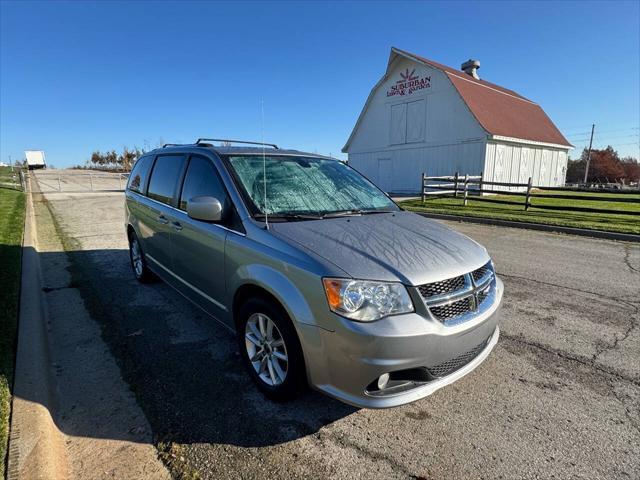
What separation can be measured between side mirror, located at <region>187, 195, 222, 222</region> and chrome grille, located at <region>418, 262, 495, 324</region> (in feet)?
5.36

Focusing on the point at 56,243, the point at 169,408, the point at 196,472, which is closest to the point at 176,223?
the point at 169,408

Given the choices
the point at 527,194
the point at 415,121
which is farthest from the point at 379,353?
the point at 415,121

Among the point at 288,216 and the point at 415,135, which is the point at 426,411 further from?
the point at 415,135

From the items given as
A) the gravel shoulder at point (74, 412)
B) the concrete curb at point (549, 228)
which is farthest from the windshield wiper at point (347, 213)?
the concrete curb at point (549, 228)

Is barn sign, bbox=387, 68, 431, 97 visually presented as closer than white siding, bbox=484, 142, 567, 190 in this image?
No

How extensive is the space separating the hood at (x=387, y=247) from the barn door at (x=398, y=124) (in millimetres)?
22143

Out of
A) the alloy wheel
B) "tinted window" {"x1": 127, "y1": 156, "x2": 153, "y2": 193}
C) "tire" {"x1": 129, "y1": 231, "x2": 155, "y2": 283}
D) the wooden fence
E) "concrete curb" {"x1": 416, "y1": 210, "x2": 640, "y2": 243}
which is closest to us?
the alloy wheel

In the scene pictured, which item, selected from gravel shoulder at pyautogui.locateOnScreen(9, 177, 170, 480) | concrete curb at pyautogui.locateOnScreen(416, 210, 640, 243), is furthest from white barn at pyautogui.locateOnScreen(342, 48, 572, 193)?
gravel shoulder at pyautogui.locateOnScreen(9, 177, 170, 480)

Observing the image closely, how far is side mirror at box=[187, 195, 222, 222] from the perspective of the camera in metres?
2.92

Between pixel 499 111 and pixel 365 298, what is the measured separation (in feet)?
81.6

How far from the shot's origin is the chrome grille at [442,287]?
2.28 m

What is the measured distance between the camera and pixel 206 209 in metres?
2.93

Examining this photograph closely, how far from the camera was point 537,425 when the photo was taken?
251 cm

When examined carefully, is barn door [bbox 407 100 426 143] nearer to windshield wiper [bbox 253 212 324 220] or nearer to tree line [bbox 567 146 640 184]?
windshield wiper [bbox 253 212 324 220]
